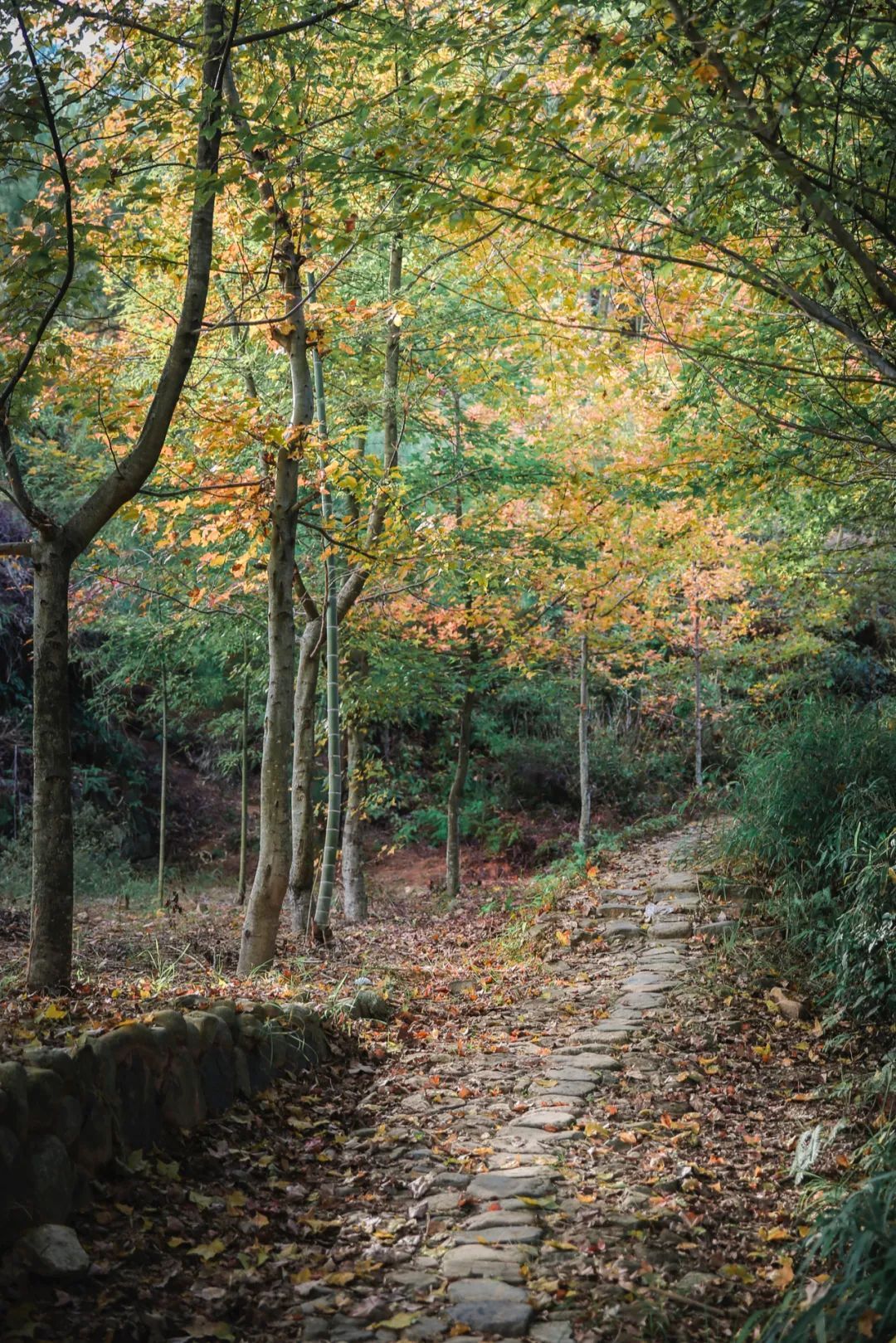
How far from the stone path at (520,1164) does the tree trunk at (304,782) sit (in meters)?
2.02

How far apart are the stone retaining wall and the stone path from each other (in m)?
0.57

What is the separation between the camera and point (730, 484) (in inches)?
296

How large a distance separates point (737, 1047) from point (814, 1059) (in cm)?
38

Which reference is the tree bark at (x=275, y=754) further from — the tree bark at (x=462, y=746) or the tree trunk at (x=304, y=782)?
the tree bark at (x=462, y=746)

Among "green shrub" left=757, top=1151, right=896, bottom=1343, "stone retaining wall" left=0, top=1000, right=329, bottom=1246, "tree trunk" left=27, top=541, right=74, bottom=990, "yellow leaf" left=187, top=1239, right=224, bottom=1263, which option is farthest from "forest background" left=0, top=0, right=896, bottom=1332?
"green shrub" left=757, top=1151, right=896, bottom=1343

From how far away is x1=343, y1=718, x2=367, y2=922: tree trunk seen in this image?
10.8 m

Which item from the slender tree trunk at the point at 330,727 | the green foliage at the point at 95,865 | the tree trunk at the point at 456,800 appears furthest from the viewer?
the tree trunk at the point at 456,800

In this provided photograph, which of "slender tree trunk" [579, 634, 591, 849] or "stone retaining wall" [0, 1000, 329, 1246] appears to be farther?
"slender tree trunk" [579, 634, 591, 849]

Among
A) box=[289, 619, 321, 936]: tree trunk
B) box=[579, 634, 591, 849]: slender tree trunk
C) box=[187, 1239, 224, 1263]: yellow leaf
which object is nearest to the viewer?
box=[187, 1239, 224, 1263]: yellow leaf

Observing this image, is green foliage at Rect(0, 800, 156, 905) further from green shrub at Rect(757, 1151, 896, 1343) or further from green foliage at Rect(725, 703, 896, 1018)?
green shrub at Rect(757, 1151, 896, 1343)

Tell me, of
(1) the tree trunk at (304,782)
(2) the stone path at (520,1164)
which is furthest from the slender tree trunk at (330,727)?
(2) the stone path at (520,1164)

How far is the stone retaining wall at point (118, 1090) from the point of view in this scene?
288cm

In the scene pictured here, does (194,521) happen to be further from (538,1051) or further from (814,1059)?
(814,1059)

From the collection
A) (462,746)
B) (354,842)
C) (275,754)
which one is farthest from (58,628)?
(462,746)
